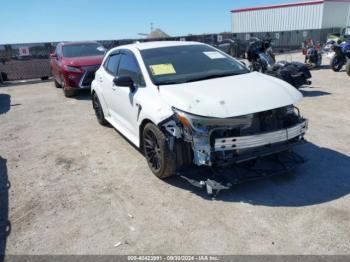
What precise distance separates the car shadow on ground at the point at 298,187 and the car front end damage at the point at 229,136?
27 cm

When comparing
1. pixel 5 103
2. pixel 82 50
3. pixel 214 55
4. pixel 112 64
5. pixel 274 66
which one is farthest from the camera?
pixel 82 50

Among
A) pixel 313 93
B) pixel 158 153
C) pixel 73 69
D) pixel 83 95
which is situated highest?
pixel 73 69

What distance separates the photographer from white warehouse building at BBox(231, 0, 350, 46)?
106 feet

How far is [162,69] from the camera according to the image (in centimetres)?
437

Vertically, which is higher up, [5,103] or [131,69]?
[131,69]

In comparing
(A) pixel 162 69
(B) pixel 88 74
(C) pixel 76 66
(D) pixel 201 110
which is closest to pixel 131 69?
(A) pixel 162 69

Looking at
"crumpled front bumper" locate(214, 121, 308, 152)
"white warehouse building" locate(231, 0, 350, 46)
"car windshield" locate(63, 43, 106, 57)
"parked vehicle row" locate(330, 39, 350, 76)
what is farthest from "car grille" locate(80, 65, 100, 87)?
"white warehouse building" locate(231, 0, 350, 46)

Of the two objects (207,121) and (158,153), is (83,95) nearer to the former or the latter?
(158,153)

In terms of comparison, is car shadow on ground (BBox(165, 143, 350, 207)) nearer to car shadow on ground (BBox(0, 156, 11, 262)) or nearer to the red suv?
car shadow on ground (BBox(0, 156, 11, 262))

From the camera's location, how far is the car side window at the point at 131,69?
442 cm

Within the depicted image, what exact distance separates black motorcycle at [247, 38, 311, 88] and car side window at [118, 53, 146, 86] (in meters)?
3.38

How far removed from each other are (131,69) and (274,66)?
206 inches

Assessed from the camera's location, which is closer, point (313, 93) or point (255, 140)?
point (255, 140)

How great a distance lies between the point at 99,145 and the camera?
18.7ft
